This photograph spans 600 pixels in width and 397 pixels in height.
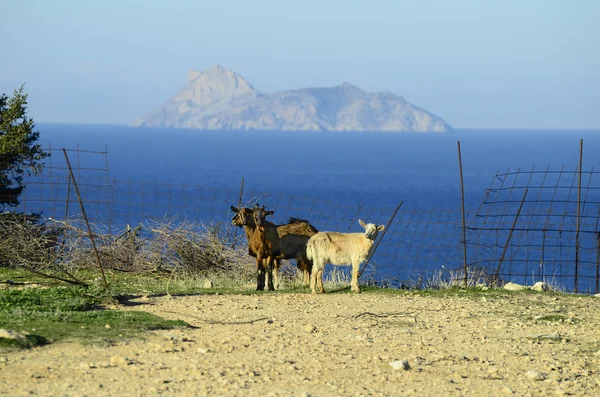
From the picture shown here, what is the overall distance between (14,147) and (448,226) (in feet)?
170

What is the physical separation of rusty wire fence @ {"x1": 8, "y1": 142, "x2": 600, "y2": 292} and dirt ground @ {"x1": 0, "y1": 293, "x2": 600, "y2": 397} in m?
4.44

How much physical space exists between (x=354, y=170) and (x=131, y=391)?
144m

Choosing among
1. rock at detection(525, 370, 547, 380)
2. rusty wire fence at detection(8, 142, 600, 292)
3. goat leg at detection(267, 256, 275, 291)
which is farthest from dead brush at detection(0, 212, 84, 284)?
rock at detection(525, 370, 547, 380)

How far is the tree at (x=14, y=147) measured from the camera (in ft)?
73.6

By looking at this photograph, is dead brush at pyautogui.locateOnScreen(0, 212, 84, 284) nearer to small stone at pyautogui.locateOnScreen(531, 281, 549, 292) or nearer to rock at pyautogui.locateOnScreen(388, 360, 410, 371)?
small stone at pyautogui.locateOnScreen(531, 281, 549, 292)

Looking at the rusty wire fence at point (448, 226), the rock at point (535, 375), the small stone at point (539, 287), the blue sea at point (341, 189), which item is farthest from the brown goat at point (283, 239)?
the blue sea at point (341, 189)

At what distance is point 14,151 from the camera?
2253cm

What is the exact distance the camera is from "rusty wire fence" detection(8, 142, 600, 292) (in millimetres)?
20531

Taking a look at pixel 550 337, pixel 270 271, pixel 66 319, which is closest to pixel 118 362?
pixel 66 319

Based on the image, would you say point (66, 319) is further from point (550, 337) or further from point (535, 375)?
point (550, 337)

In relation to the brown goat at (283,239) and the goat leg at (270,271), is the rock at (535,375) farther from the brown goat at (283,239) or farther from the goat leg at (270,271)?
the brown goat at (283,239)

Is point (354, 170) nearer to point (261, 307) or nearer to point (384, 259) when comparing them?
point (384, 259)

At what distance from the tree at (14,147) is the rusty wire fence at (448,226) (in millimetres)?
549

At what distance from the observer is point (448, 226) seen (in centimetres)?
7062
